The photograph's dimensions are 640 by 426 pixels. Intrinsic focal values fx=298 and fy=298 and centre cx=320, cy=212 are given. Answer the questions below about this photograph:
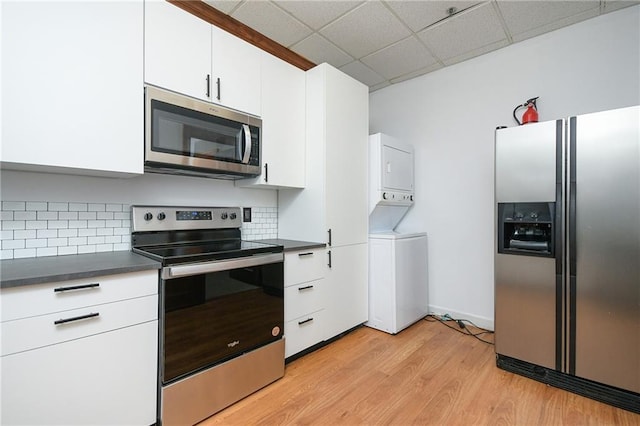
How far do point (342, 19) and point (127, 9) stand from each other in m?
1.45

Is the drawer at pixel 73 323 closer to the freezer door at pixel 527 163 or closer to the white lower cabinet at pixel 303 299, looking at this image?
the white lower cabinet at pixel 303 299

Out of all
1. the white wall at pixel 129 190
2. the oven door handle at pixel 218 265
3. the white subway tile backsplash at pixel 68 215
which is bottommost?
the oven door handle at pixel 218 265

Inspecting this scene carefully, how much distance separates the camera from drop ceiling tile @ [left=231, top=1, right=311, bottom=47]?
214 cm

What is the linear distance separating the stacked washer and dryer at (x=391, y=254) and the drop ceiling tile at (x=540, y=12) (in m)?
1.25

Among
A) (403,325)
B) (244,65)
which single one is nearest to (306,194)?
(244,65)

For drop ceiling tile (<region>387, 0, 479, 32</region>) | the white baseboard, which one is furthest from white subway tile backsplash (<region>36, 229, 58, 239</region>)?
the white baseboard

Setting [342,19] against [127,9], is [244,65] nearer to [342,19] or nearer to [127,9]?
[127,9]

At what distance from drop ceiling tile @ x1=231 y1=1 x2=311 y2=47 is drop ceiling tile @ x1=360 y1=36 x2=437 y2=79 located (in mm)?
747

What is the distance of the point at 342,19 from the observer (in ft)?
7.52

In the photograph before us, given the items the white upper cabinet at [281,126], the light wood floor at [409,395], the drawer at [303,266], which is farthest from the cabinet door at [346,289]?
the white upper cabinet at [281,126]

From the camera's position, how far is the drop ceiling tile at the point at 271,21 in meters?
2.14

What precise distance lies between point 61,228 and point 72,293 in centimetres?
65

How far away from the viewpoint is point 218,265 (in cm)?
162

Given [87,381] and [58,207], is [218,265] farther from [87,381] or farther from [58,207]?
[58,207]
